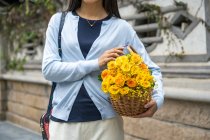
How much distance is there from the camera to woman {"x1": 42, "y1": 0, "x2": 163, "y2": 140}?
1.96m

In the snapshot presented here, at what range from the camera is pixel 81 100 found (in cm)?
198

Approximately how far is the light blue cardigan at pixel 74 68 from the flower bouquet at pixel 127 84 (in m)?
0.11

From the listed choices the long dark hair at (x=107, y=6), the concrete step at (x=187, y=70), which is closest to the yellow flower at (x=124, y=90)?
the long dark hair at (x=107, y=6)

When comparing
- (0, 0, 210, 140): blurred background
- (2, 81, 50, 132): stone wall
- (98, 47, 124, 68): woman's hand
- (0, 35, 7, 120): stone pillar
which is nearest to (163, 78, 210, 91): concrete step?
(0, 0, 210, 140): blurred background

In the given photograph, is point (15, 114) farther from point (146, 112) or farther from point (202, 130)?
point (146, 112)

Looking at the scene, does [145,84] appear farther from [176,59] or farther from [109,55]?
[176,59]

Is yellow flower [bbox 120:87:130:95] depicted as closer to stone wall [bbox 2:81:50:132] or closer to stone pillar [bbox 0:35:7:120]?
stone wall [bbox 2:81:50:132]

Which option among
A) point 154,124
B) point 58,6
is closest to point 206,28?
point 154,124

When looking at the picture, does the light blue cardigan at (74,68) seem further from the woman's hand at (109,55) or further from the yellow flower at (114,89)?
the yellow flower at (114,89)

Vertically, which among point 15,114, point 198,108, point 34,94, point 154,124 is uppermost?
point 198,108

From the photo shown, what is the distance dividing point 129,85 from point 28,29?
5850 mm

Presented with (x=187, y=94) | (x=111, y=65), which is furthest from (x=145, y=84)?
(x=187, y=94)

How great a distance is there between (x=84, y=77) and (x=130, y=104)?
0.95 feet

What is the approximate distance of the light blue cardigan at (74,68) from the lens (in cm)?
196
